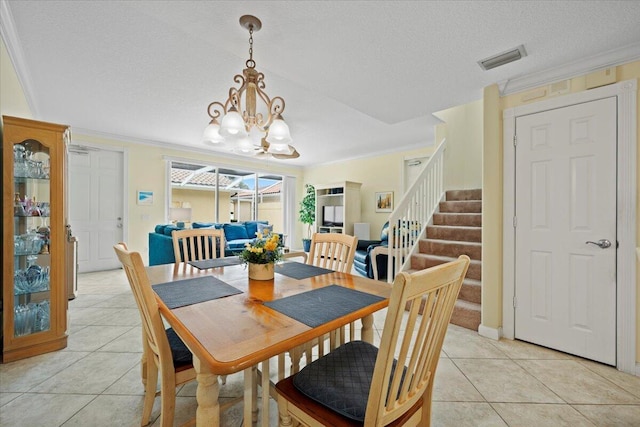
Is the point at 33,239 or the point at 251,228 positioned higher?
the point at 33,239

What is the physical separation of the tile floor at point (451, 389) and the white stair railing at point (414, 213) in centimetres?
122

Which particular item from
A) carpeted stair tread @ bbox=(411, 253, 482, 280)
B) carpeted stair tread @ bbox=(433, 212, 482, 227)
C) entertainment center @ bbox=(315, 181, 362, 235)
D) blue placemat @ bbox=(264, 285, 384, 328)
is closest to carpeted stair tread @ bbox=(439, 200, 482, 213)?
carpeted stair tread @ bbox=(433, 212, 482, 227)

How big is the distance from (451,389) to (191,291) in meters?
1.75

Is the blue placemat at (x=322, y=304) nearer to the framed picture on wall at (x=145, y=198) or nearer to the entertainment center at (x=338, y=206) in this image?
the entertainment center at (x=338, y=206)

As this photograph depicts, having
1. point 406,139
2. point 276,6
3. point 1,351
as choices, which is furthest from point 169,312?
point 406,139

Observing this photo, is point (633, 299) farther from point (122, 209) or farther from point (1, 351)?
point (122, 209)

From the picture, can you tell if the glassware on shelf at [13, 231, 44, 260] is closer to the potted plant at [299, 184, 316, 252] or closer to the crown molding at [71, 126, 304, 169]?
the crown molding at [71, 126, 304, 169]

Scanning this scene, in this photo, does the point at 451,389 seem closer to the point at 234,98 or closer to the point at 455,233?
the point at 455,233

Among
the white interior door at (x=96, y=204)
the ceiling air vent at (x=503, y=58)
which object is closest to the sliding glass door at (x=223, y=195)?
the white interior door at (x=96, y=204)

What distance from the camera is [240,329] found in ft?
3.10

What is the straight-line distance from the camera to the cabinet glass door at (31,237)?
80.5 inches

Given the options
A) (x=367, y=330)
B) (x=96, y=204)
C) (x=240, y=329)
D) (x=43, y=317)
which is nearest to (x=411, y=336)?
(x=240, y=329)

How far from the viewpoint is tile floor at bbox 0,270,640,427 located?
4.85 ft

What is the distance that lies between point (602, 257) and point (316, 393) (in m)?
2.44
